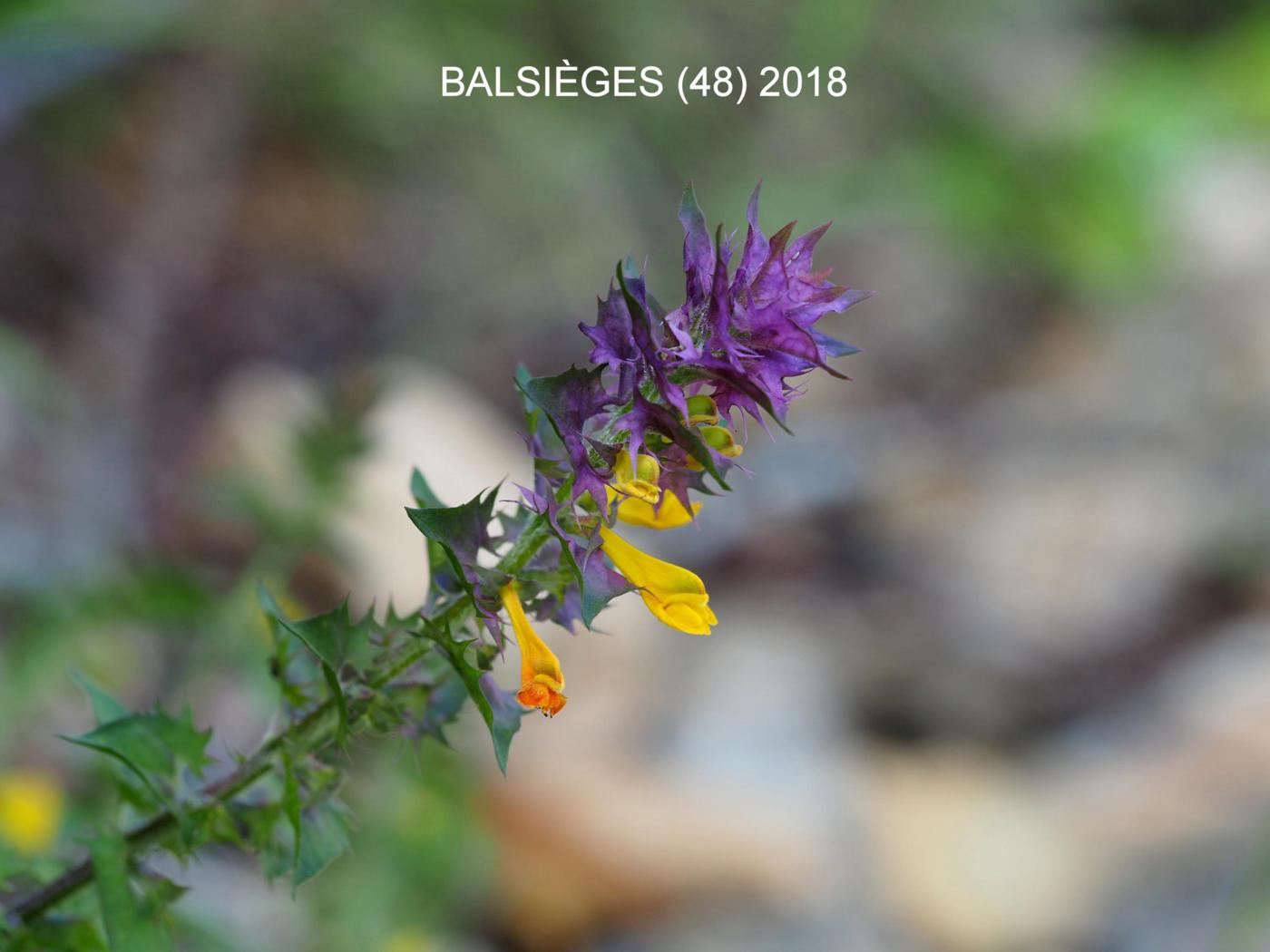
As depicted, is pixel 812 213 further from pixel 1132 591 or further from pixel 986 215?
pixel 1132 591

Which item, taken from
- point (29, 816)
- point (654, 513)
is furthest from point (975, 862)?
point (654, 513)

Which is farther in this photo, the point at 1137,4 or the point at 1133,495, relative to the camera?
the point at 1137,4

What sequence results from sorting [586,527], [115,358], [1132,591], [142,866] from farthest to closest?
[1132,591], [115,358], [142,866], [586,527]

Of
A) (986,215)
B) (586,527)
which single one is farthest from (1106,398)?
(586,527)

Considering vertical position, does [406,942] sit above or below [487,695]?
above

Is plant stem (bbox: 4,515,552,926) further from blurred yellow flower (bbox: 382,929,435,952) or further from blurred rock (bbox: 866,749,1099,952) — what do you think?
blurred rock (bbox: 866,749,1099,952)

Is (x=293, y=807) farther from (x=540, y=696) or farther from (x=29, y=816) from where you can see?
(x=29, y=816)
